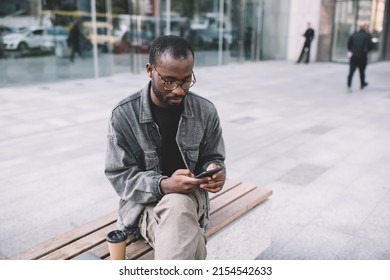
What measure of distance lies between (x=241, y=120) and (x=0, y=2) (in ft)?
26.2

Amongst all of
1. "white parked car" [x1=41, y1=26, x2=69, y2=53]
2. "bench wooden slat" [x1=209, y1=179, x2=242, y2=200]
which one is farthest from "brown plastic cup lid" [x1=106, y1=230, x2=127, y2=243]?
"white parked car" [x1=41, y1=26, x2=69, y2=53]

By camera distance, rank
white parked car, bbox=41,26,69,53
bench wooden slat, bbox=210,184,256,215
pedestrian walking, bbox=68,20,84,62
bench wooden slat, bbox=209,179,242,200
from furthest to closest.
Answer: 1. pedestrian walking, bbox=68,20,84,62
2. white parked car, bbox=41,26,69,53
3. bench wooden slat, bbox=209,179,242,200
4. bench wooden slat, bbox=210,184,256,215

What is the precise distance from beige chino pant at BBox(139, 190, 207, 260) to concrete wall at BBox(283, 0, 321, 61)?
1963 cm

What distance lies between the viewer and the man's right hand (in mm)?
2041

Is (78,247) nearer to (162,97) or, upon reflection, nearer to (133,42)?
(162,97)

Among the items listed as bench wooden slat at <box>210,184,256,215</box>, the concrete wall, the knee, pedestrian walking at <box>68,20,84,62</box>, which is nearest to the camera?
the knee

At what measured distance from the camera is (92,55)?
13.3 m

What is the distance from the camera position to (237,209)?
9.28ft

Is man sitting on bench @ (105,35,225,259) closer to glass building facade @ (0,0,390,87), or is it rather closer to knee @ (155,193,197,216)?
knee @ (155,193,197,216)

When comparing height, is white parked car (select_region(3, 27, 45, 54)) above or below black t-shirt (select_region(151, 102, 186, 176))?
above

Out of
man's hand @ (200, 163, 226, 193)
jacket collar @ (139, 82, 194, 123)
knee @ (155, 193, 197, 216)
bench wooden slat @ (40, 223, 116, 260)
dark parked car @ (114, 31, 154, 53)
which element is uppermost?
dark parked car @ (114, 31, 154, 53)

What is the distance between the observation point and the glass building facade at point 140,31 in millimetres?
11875

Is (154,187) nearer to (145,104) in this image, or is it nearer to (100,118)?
(145,104)

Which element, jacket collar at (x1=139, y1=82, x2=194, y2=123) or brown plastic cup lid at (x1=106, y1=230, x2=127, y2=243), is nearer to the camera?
brown plastic cup lid at (x1=106, y1=230, x2=127, y2=243)
